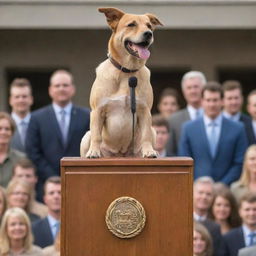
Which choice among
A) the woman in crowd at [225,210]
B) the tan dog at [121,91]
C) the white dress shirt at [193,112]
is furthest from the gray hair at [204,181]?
the tan dog at [121,91]

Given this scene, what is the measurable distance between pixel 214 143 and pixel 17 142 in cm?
200

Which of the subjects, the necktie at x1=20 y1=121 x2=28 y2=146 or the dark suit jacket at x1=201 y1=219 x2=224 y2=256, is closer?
the dark suit jacket at x1=201 y1=219 x2=224 y2=256

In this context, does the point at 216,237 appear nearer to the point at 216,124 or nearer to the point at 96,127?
the point at 216,124

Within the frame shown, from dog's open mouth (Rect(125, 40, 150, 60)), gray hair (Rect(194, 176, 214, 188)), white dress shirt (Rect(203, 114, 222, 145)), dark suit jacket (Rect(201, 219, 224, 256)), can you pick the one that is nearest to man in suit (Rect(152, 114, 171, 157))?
white dress shirt (Rect(203, 114, 222, 145))

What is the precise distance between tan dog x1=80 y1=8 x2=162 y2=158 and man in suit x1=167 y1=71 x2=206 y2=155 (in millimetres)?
4651

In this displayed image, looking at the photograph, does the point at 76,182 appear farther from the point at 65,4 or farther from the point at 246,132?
the point at 65,4

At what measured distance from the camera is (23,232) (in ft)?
35.7

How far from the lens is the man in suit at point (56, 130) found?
12.5 m

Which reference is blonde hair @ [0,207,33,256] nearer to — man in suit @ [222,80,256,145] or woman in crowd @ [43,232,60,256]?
woman in crowd @ [43,232,60,256]

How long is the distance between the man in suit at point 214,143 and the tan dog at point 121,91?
4.17 m

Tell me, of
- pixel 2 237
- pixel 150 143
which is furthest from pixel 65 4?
pixel 150 143

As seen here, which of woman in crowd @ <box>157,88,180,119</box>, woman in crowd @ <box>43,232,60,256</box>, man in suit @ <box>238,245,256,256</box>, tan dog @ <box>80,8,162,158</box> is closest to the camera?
tan dog @ <box>80,8,162,158</box>

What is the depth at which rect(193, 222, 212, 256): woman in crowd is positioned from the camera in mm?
10945

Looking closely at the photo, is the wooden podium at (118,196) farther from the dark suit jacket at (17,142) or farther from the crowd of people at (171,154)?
the dark suit jacket at (17,142)
